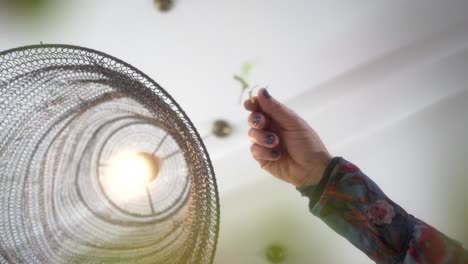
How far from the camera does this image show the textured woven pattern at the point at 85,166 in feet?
1.90

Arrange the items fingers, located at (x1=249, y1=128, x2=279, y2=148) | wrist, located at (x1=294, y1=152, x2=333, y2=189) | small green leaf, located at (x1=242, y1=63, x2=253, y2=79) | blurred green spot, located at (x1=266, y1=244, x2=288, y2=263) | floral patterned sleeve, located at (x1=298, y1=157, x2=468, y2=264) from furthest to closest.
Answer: blurred green spot, located at (x1=266, y1=244, x2=288, y2=263) → small green leaf, located at (x1=242, y1=63, x2=253, y2=79) → wrist, located at (x1=294, y1=152, x2=333, y2=189) → fingers, located at (x1=249, y1=128, x2=279, y2=148) → floral patterned sleeve, located at (x1=298, y1=157, x2=468, y2=264)

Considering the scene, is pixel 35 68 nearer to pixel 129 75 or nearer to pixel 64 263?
pixel 129 75

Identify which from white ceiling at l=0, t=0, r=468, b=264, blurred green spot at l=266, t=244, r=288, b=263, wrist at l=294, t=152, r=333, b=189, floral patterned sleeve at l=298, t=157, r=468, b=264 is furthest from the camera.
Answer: blurred green spot at l=266, t=244, r=288, b=263

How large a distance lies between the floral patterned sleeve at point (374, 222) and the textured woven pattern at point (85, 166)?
1.22 feet

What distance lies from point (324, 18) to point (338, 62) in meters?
0.16

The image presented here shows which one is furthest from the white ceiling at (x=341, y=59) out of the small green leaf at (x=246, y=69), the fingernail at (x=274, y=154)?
the fingernail at (x=274, y=154)

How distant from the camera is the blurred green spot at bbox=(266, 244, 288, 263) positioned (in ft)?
4.66

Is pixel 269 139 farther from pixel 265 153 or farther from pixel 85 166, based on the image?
pixel 85 166

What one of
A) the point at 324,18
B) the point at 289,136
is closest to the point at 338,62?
the point at 324,18

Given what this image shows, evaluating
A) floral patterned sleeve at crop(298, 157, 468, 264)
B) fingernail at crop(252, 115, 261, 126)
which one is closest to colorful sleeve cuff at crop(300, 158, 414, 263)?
floral patterned sleeve at crop(298, 157, 468, 264)

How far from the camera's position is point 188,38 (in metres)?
1.26

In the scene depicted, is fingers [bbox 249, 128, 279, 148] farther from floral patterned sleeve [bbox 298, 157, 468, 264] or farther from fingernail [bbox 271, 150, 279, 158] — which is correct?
floral patterned sleeve [bbox 298, 157, 468, 264]

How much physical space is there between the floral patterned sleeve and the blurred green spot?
591mm

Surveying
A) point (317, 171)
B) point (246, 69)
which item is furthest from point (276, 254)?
point (246, 69)
